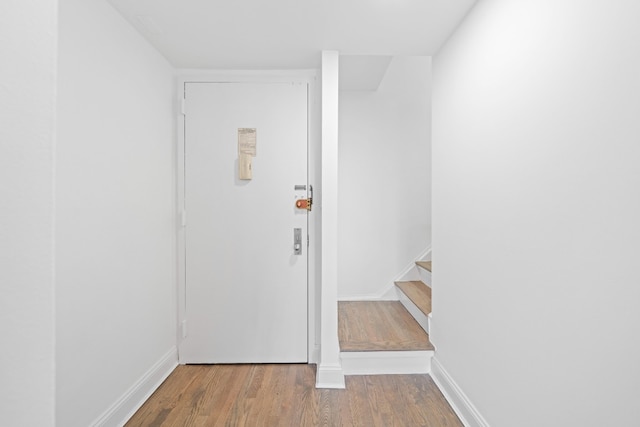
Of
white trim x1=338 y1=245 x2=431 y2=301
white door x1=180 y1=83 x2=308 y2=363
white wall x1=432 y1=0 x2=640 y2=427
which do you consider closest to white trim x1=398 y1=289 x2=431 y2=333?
white trim x1=338 y1=245 x2=431 y2=301

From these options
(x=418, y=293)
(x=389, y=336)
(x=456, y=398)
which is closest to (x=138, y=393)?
(x=389, y=336)

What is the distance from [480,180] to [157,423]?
217cm

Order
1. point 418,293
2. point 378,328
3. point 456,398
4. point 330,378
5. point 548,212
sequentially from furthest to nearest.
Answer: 1. point 418,293
2. point 378,328
3. point 330,378
4. point 456,398
5. point 548,212

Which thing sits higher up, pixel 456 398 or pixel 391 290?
pixel 391 290

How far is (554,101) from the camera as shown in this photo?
1.25 metres

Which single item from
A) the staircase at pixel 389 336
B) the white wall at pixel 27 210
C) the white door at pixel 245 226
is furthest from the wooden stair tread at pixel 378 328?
the white wall at pixel 27 210

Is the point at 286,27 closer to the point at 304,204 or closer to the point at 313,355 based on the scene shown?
the point at 304,204

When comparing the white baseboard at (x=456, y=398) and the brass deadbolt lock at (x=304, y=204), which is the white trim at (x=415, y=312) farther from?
the brass deadbolt lock at (x=304, y=204)

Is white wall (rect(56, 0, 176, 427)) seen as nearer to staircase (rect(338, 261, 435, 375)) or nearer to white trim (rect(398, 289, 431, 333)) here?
staircase (rect(338, 261, 435, 375))

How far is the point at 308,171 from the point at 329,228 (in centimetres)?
54

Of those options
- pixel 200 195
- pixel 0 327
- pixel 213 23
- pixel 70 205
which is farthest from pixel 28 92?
pixel 200 195

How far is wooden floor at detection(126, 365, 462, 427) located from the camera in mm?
1998

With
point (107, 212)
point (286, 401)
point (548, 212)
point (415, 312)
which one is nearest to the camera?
point (548, 212)

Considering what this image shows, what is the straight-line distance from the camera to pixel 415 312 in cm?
307
